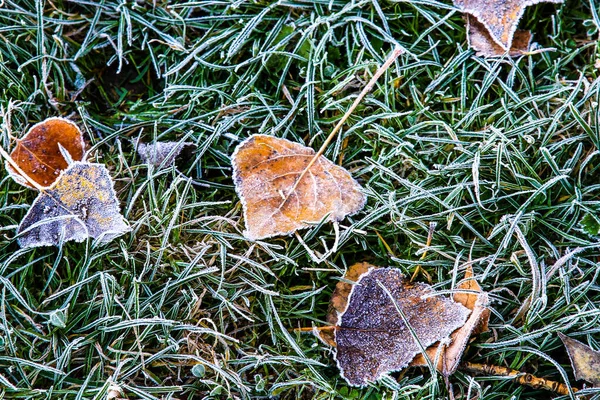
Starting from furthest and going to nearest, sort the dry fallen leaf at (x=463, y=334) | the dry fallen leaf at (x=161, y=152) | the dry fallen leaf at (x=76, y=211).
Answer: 1. the dry fallen leaf at (x=161, y=152)
2. the dry fallen leaf at (x=76, y=211)
3. the dry fallen leaf at (x=463, y=334)

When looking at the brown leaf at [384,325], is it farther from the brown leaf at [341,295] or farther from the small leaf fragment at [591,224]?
the small leaf fragment at [591,224]

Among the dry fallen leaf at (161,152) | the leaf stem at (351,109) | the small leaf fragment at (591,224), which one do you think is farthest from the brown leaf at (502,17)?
the dry fallen leaf at (161,152)

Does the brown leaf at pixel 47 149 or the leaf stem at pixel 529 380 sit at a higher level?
the brown leaf at pixel 47 149

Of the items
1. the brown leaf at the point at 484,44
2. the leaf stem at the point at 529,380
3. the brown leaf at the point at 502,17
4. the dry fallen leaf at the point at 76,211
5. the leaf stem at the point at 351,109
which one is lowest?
the leaf stem at the point at 529,380

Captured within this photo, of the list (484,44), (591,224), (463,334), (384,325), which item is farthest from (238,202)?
(591,224)

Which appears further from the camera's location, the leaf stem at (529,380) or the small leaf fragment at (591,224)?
the small leaf fragment at (591,224)

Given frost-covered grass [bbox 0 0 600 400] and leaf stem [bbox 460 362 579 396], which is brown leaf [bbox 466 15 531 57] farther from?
leaf stem [bbox 460 362 579 396]

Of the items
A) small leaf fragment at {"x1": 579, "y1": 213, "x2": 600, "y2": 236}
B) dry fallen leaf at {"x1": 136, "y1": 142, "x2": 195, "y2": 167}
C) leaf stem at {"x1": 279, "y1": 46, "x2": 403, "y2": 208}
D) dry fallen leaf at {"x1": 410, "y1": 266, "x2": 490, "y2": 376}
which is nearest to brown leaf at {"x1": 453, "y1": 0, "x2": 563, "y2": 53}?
leaf stem at {"x1": 279, "y1": 46, "x2": 403, "y2": 208}
